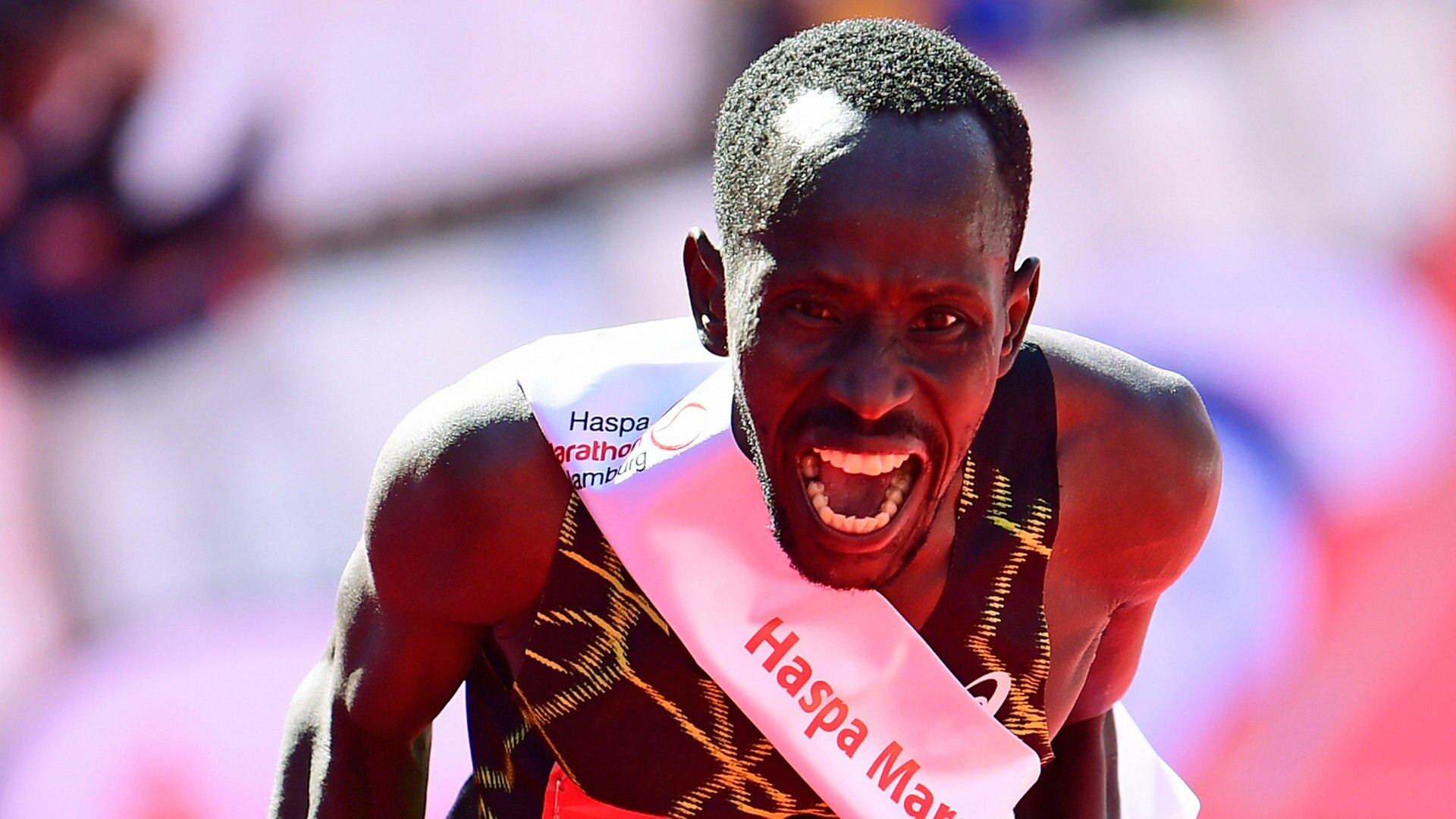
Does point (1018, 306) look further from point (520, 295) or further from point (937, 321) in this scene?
point (520, 295)

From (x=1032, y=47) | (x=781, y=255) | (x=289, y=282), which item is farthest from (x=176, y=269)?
(x=781, y=255)

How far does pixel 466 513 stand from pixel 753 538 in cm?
29

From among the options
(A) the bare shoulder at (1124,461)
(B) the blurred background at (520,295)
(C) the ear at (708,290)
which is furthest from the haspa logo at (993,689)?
(B) the blurred background at (520,295)

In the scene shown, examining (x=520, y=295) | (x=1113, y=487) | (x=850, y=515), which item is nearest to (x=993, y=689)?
(x=1113, y=487)

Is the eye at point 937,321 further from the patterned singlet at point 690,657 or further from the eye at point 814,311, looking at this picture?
the patterned singlet at point 690,657

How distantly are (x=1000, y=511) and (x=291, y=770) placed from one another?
85cm

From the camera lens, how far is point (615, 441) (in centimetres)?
182

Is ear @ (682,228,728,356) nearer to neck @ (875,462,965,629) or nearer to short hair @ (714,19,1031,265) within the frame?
short hair @ (714,19,1031,265)

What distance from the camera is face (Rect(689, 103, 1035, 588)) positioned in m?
1.50

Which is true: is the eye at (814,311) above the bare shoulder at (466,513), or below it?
above

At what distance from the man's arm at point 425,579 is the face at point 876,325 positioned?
0.30 meters

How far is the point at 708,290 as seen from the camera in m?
1.75

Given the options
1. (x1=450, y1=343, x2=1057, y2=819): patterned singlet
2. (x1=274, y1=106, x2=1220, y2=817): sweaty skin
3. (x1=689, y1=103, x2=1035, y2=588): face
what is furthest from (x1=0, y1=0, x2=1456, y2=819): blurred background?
(x1=689, y1=103, x2=1035, y2=588): face

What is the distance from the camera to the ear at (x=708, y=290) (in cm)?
172
